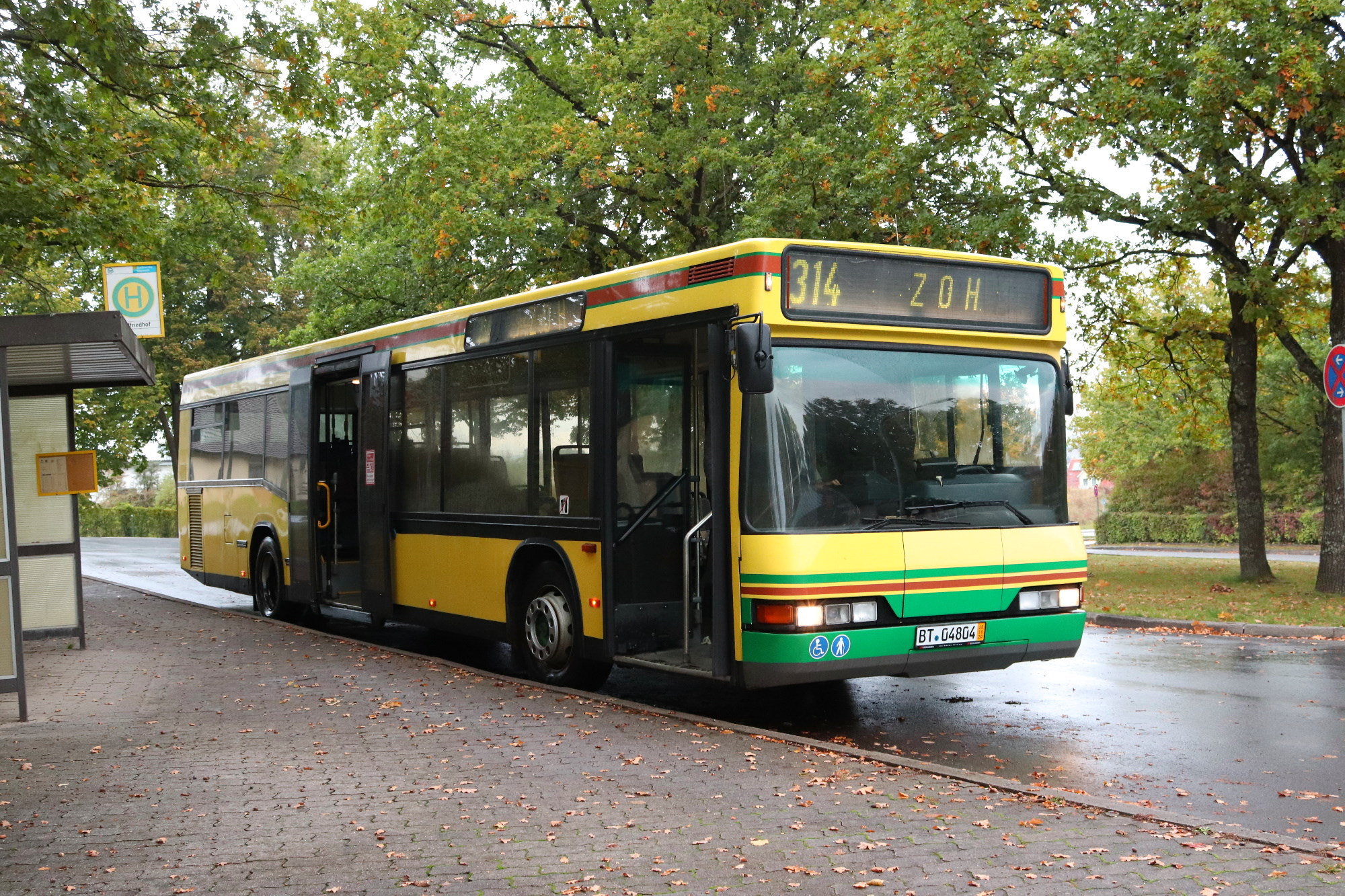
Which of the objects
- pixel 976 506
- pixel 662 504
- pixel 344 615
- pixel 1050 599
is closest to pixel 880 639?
pixel 976 506

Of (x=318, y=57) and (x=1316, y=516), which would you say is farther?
(x=1316, y=516)

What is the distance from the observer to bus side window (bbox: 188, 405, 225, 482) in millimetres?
18531

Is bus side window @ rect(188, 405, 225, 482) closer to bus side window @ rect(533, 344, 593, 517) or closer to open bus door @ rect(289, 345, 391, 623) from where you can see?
open bus door @ rect(289, 345, 391, 623)

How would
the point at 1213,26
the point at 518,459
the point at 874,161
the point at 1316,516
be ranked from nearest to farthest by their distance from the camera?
the point at 518,459
the point at 1213,26
the point at 874,161
the point at 1316,516

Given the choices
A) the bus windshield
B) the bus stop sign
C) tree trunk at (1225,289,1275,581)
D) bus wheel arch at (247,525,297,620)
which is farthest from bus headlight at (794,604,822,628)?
tree trunk at (1225,289,1275,581)

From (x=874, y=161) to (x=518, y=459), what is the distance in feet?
35.8

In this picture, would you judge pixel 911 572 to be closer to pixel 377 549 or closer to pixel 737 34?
pixel 377 549

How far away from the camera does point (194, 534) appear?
1983 centimetres

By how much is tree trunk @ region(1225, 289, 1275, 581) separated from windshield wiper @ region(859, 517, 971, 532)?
13.6 metres

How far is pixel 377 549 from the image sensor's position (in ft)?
44.9

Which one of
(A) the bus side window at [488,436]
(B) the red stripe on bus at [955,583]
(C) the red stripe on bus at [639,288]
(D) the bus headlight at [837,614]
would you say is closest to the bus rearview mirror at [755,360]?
(C) the red stripe on bus at [639,288]

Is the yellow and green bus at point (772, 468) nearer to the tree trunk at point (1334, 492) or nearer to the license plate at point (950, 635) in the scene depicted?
the license plate at point (950, 635)

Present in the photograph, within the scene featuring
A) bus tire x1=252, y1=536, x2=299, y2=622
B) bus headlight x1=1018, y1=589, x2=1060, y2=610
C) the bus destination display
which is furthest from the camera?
bus tire x1=252, y1=536, x2=299, y2=622

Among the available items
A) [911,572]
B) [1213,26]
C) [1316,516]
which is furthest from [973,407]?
[1316,516]
